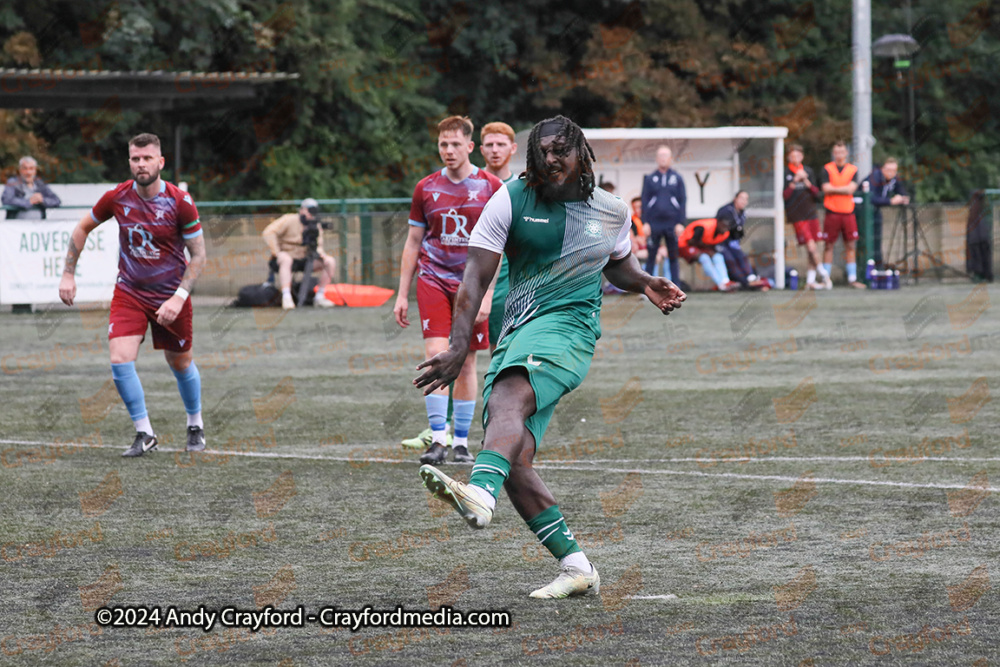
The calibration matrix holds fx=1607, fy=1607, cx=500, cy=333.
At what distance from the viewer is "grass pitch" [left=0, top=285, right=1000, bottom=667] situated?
5133 mm

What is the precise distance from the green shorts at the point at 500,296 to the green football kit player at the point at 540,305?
205 mm

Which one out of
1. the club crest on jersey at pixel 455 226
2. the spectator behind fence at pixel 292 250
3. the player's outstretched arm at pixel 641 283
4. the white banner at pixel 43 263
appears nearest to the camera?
the player's outstretched arm at pixel 641 283

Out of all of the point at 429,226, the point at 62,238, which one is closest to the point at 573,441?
the point at 429,226

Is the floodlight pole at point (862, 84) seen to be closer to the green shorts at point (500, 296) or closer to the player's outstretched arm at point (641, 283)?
the green shorts at point (500, 296)

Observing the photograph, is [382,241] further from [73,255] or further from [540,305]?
[540,305]

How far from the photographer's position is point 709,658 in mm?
4848

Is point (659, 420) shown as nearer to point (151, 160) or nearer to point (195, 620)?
point (151, 160)

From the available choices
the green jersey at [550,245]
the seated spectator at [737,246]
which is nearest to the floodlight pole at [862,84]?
the seated spectator at [737,246]

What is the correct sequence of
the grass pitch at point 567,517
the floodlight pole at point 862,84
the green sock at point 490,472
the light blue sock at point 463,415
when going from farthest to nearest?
the floodlight pole at point 862,84 < the light blue sock at point 463,415 < the green sock at point 490,472 < the grass pitch at point 567,517

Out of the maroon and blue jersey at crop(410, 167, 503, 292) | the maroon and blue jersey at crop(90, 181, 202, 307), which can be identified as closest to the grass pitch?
the maroon and blue jersey at crop(90, 181, 202, 307)

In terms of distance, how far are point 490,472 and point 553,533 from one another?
0.54 meters

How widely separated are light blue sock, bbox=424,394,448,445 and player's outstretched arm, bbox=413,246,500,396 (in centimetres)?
377

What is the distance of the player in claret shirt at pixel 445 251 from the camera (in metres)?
9.36

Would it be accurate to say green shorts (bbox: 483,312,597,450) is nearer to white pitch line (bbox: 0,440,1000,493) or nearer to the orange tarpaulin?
white pitch line (bbox: 0,440,1000,493)
